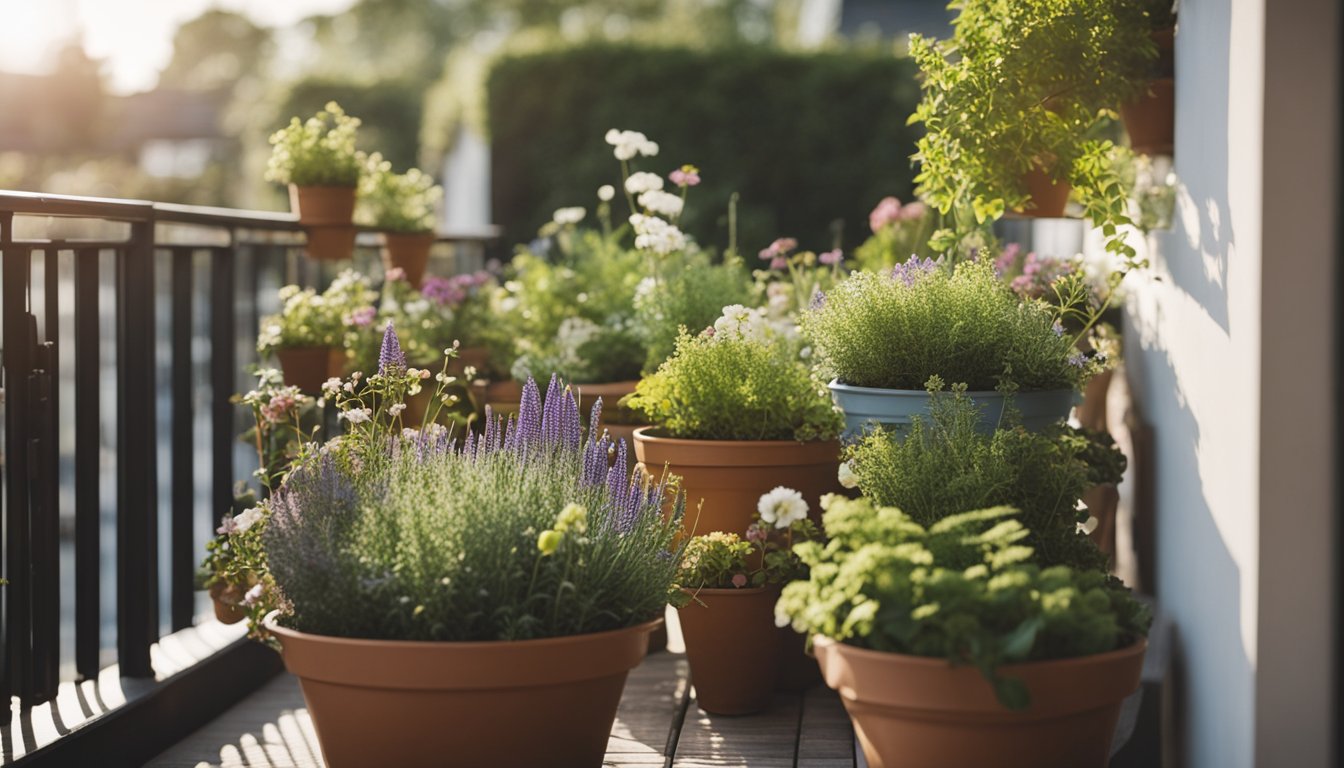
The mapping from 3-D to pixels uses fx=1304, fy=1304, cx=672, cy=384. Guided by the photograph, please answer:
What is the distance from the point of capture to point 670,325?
3297 millimetres

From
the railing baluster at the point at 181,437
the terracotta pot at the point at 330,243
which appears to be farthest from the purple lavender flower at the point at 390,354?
the terracotta pot at the point at 330,243

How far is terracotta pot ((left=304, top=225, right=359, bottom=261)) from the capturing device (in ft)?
13.0

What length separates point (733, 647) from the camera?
272 cm

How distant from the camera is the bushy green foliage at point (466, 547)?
2.02 meters

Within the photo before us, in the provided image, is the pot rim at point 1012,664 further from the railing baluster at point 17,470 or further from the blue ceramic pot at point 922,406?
the railing baluster at point 17,470

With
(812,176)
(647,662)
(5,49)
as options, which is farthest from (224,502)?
(5,49)

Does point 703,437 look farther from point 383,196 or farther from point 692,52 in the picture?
point 692,52

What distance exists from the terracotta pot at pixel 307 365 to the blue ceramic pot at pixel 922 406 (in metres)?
1.58

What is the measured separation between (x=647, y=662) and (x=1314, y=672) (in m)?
1.81

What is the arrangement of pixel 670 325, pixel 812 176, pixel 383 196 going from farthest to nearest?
1. pixel 812 176
2. pixel 383 196
3. pixel 670 325

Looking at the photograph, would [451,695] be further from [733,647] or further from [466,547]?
[733,647]

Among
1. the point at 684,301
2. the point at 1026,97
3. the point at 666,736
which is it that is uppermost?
the point at 1026,97

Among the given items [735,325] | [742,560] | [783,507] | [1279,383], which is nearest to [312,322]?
[735,325]

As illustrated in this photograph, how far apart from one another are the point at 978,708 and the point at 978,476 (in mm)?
492
